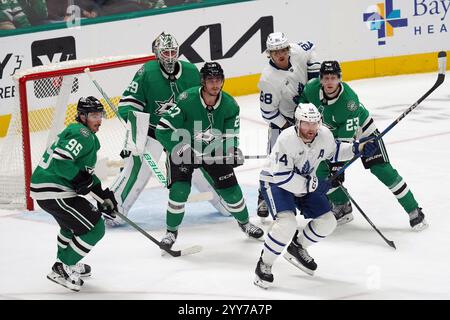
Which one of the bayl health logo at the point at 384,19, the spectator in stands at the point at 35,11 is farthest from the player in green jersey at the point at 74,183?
the bayl health logo at the point at 384,19

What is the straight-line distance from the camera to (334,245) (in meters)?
5.42

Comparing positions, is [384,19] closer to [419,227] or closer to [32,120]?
[32,120]

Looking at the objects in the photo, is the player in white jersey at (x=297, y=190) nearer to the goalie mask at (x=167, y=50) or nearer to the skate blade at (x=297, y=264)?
the skate blade at (x=297, y=264)

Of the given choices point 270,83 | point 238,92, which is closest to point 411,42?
point 238,92

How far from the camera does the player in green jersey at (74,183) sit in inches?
186

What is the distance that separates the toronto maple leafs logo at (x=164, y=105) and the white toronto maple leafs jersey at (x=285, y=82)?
19.4 inches

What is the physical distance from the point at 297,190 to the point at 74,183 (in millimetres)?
1008

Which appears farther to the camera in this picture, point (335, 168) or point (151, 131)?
point (151, 131)

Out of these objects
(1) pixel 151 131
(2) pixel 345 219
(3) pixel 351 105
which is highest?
(3) pixel 351 105

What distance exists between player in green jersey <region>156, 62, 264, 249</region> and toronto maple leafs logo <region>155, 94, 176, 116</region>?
14.4 inches

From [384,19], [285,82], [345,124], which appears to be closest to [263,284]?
[345,124]

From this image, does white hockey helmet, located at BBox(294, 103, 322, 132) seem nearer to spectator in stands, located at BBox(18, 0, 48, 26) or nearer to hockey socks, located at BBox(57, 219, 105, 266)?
hockey socks, located at BBox(57, 219, 105, 266)

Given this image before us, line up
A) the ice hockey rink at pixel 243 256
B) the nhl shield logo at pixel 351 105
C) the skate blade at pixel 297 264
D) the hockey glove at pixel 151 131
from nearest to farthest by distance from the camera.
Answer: the ice hockey rink at pixel 243 256, the skate blade at pixel 297 264, the nhl shield logo at pixel 351 105, the hockey glove at pixel 151 131

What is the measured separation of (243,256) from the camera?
5324mm
